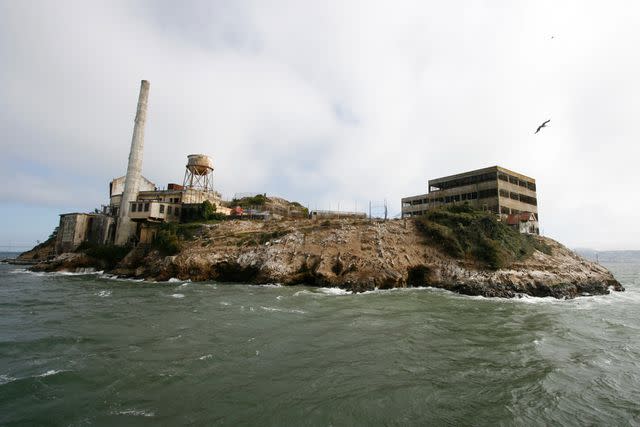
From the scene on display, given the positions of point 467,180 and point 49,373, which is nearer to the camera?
point 49,373

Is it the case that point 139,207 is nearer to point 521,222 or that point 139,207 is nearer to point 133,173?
point 133,173

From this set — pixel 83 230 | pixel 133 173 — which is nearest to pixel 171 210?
pixel 133 173

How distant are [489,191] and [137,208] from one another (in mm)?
64158

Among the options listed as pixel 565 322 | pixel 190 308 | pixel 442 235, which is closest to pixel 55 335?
pixel 190 308

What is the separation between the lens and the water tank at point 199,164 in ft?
199

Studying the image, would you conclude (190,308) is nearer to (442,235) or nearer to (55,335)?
(55,335)

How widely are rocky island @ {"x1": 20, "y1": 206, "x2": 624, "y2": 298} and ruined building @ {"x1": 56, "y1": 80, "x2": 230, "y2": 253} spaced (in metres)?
6.77

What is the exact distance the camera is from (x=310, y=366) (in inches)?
466

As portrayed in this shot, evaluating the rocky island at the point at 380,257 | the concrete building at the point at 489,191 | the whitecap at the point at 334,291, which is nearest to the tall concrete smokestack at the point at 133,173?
the rocky island at the point at 380,257

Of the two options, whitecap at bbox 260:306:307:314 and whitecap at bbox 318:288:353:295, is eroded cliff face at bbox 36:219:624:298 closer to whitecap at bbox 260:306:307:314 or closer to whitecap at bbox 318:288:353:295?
whitecap at bbox 318:288:353:295

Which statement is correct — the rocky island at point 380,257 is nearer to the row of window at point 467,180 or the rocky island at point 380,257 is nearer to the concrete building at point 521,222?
the concrete building at point 521,222

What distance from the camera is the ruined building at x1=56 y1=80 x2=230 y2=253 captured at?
53406 millimetres

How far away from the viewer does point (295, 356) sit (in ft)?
42.3

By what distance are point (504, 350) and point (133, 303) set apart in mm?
25492
